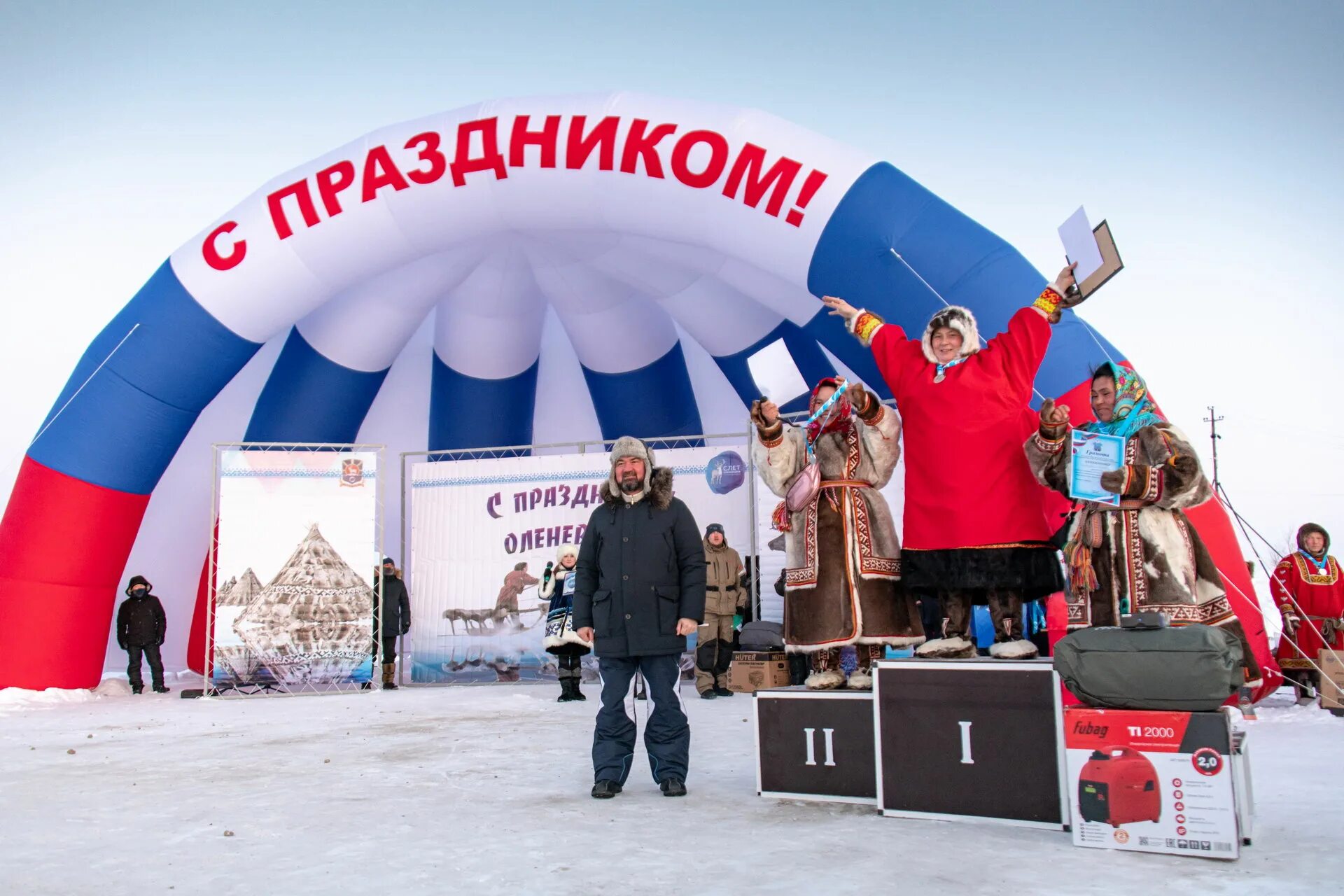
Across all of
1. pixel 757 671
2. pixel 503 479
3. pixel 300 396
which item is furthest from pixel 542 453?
pixel 757 671

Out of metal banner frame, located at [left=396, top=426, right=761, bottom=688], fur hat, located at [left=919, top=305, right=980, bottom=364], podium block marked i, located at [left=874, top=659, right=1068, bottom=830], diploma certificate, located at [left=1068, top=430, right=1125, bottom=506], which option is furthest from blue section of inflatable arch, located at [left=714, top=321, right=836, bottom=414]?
podium block marked i, located at [left=874, top=659, right=1068, bottom=830]

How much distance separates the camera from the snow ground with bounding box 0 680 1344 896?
7.89 feet

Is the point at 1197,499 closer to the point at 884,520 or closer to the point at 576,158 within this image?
the point at 884,520

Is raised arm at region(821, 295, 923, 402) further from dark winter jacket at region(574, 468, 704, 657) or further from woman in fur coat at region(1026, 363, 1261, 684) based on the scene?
dark winter jacket at region(574, 468, 704, 657)

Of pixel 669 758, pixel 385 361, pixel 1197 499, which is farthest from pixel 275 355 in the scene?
pixel 1197 499

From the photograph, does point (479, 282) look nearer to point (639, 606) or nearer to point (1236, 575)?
point (639, 606)

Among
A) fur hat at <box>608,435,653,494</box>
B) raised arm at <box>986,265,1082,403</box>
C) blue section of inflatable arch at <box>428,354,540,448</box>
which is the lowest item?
fur hat at <box>608,435,653,494</box>

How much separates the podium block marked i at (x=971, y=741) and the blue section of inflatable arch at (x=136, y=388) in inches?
260

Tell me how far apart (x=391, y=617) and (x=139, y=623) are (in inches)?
83.0

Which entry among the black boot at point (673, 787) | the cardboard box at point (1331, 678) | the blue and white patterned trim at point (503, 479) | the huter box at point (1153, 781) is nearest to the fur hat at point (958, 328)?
the huter box at point (1153, 781)

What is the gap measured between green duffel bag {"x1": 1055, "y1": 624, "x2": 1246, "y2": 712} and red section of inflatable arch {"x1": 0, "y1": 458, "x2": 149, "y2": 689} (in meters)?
7.43

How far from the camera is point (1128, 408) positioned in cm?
375

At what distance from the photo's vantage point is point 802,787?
3.36 meters

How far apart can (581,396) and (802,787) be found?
7.84 metres
